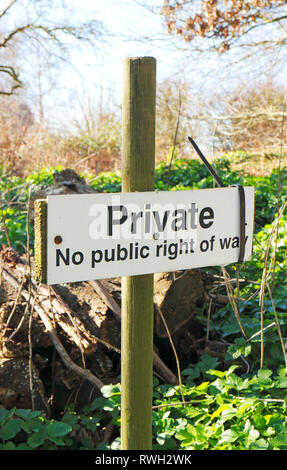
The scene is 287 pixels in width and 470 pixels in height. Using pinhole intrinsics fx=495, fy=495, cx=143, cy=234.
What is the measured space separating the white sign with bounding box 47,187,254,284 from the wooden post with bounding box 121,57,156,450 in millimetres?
103

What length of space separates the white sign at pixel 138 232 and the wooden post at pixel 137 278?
0.10 m

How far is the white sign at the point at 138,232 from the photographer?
153cm

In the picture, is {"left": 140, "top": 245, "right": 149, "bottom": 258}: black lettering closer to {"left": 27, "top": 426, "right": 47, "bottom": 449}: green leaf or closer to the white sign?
the white sign

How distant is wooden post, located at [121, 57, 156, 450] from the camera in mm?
1722

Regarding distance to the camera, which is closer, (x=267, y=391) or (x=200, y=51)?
(x=267, y=391)

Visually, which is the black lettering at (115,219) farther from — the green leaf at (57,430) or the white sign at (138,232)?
the green leaf at (57,430)

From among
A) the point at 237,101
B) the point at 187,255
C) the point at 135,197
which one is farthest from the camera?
the point at 237,101

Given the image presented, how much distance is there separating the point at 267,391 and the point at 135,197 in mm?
1651

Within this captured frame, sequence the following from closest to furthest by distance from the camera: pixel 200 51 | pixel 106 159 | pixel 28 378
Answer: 1. pixel 28 378
2. pixel 200 51
3. pixel 106 159

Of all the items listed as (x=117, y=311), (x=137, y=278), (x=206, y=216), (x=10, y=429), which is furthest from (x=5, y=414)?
(x=206, y=216)

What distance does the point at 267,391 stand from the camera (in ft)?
9.00

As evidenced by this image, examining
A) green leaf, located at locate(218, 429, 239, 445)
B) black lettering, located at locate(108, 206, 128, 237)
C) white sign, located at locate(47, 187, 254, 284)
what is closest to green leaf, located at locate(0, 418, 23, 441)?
green leaf, located at locate(218, 429, 239, 445)
